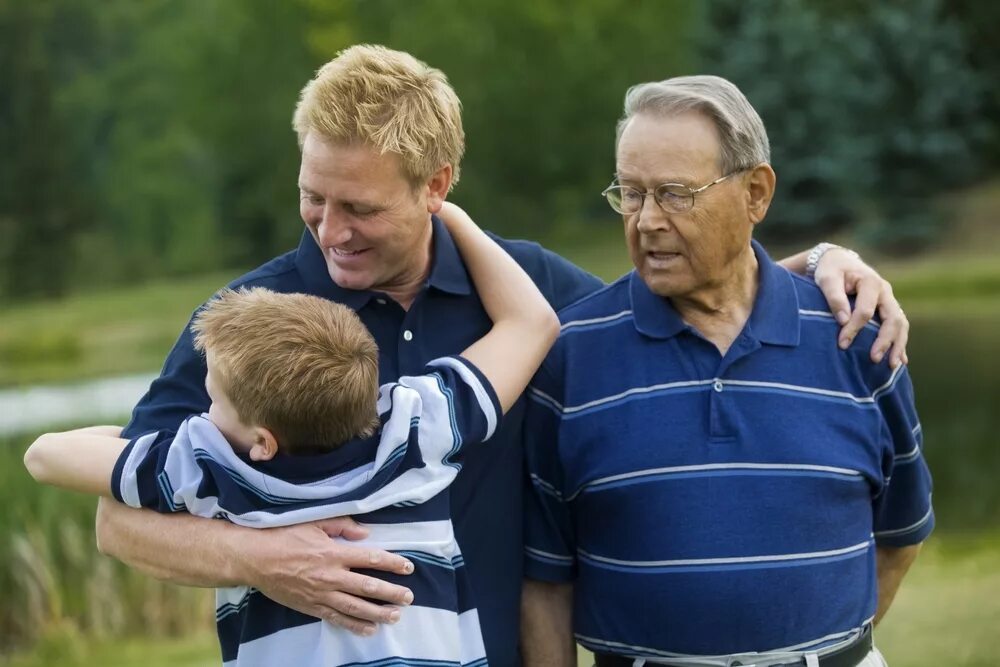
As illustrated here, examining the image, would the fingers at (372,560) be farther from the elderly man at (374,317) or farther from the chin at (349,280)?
the chin at (349,280)

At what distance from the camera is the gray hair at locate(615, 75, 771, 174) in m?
2.22

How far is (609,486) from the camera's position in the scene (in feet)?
7.34

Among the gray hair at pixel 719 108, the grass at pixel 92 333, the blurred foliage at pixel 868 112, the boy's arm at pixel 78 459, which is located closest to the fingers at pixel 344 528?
the boy's arm at pixel 78 459

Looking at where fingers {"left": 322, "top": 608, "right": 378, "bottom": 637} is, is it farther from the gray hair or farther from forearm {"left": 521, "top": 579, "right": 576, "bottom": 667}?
the gray hair

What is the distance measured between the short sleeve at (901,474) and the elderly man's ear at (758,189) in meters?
0.38

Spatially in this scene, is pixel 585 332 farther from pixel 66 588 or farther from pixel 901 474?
pixel 66 588

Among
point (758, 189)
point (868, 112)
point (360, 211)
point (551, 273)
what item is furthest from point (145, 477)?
point (868, 112)

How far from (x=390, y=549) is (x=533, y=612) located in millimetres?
495

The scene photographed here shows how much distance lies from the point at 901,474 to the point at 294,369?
1185 mm

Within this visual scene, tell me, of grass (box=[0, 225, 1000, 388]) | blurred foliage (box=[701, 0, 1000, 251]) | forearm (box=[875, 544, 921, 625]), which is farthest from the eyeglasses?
grass (box=[0, 225, 1000, 388])

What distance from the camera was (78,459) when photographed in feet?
6.71

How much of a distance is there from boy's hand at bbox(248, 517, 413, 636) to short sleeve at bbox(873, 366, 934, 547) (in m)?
0.94

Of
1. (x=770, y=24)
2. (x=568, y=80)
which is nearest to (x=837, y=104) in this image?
(x=770, y=24)

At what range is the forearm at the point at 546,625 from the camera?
2369 millimetres
